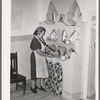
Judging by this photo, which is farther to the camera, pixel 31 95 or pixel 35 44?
pixel 35 44

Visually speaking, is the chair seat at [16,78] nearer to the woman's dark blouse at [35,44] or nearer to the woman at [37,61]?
the woman at [37,61]

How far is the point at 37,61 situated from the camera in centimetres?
256

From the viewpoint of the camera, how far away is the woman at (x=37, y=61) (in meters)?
2.56

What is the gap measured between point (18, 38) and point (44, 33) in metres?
0.32

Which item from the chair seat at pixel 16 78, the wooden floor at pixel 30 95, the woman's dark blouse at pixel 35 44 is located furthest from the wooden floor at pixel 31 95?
the woman's dark blouse at pixel 35 44

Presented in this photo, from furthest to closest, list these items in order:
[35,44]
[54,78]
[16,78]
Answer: [35,44], [54,78], [16,78]

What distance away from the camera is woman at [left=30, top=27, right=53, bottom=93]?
2562mm

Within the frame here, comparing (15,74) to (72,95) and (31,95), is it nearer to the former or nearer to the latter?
(31,95)

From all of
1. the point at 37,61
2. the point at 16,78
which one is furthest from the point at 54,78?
the point at 16,78

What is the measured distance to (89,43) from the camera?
233cm

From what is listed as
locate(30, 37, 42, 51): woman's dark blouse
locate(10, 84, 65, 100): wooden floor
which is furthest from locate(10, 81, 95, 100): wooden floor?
locate(30, 37, 42, 51): woman's dark blouse
